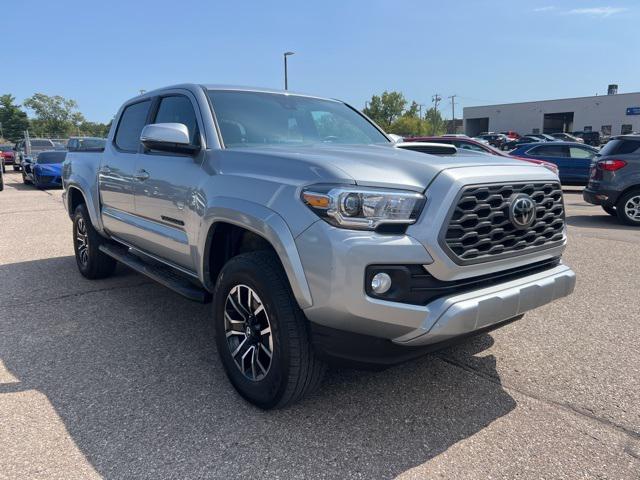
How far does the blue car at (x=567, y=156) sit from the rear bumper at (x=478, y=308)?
1273 centimetres

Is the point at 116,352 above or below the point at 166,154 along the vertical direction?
below

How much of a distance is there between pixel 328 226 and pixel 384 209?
0.90 ft

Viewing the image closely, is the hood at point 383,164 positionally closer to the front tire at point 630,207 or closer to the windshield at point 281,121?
the windshield at point 281,121

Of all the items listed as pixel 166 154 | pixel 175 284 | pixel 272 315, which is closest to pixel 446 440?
pixel 272 315

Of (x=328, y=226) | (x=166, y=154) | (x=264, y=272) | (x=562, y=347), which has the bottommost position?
(x=562, y=347)

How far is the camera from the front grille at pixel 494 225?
2.41m

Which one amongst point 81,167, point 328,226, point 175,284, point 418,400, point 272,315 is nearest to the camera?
point 328,226

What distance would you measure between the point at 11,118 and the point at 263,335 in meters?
88.9

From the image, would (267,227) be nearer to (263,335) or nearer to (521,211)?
(263,335)

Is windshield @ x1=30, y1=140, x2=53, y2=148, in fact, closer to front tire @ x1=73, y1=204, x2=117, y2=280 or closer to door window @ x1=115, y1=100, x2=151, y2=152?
front tire @ x1=73, y1=204, x2=117, y2=280

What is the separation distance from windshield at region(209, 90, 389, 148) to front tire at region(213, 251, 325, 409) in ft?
3.33

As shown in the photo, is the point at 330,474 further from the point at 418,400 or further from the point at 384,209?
the point at 384,209

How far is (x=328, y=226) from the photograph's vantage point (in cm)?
230

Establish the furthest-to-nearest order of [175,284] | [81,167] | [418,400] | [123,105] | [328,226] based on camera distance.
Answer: [81,167] < [123,105] < [175,284] < [418,400] < [328,226]
